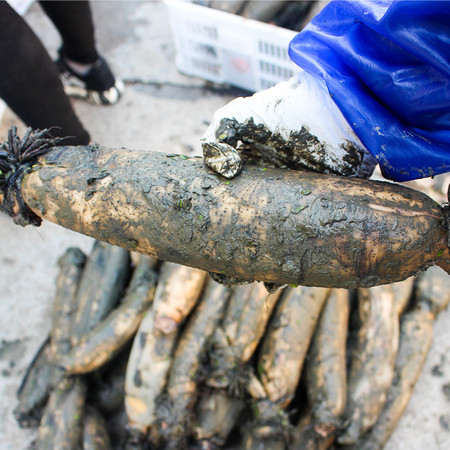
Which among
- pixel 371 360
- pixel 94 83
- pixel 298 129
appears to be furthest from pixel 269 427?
pixel 94 83

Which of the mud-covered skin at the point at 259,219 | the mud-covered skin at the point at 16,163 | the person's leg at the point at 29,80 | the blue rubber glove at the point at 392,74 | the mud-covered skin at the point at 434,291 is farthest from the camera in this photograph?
the mud-covered skin at the point at 434,291

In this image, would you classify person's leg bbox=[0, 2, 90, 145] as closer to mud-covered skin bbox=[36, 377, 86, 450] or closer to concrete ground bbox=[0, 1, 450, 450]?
concrete ground bbox=[0, 1, 450, 450]

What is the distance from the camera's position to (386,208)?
5.29 feet

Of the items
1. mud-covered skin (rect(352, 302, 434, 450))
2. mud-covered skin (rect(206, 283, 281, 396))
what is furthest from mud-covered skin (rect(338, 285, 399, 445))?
mud-covered skin (rect(206, 283, 281, 396))

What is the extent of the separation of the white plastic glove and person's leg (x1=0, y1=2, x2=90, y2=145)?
1.48 m

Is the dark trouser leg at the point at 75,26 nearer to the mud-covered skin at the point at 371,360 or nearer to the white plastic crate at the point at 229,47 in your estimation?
the white plastic crate at the point at 229,47

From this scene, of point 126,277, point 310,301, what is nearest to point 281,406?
point 310,301

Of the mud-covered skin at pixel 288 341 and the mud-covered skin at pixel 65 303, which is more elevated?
the mud-covered skin at pixel 288 341

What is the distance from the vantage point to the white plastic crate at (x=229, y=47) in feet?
12.5

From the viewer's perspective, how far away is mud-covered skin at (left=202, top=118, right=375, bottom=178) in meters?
1.89

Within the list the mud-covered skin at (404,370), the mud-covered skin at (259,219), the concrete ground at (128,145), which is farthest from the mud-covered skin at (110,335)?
the mud-covered skin at (404,370)

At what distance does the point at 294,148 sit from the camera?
6.34 feet

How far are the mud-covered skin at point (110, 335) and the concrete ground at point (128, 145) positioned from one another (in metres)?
0.78

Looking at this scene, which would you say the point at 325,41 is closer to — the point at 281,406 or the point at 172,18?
the point at 281,406
